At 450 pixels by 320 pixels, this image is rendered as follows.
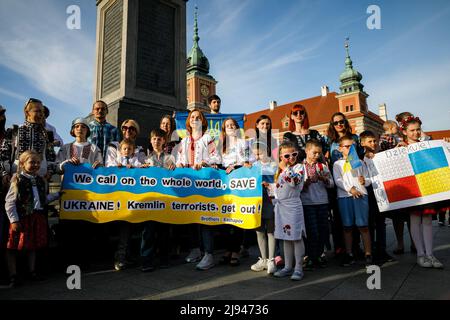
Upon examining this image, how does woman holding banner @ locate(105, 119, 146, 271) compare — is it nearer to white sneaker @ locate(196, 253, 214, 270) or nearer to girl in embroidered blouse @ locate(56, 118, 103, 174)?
girl in embroidered blouse @ locate(56, 118, 103, 174)

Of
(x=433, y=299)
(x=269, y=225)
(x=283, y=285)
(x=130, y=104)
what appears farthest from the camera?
(x=130, y=104)

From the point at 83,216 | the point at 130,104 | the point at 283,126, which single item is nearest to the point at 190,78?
→ the point at 283,126

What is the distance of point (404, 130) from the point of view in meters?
3.95

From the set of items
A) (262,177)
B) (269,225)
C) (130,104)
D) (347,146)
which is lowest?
(269,225)

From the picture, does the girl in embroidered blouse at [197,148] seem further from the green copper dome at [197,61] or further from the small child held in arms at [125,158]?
the green copper dome at [197,61]

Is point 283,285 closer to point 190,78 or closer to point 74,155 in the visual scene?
point 74,155

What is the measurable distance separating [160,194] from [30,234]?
5.30ft

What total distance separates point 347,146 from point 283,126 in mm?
47108

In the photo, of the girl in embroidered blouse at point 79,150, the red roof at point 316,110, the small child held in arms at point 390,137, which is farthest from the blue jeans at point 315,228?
the red roof at point 316,110

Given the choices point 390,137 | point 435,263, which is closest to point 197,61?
point 390,137

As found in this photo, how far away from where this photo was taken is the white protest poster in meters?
3.51

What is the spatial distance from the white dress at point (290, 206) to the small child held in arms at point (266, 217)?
0.89 ft

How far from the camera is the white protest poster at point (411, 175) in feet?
11.5

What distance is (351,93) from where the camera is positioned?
47875mm
